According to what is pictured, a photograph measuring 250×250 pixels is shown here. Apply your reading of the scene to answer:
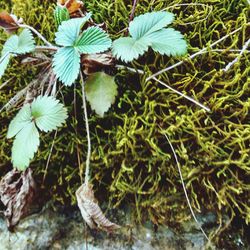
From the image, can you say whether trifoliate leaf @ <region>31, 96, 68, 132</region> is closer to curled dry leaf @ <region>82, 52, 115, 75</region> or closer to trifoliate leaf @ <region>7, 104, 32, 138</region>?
trifoliate leaf @ <region>7, 104, 32, 138</region>

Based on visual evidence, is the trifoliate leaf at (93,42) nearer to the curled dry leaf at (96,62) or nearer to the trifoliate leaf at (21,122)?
the curled dry leaf at (96,62)

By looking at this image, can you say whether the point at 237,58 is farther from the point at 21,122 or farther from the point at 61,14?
the point at 21,122

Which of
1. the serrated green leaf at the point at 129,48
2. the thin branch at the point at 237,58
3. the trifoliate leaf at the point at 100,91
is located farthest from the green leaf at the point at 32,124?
the thin branch at the point at 237,58

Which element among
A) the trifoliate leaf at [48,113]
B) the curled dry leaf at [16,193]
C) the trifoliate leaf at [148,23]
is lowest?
the curled dry leaf at [16,193]

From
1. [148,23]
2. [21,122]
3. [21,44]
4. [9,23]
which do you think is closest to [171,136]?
[148,23]

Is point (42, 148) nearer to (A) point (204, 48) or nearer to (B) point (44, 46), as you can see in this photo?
(B) point (44, 46)

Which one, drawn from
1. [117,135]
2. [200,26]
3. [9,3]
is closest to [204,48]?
[200,26]
